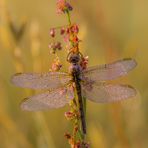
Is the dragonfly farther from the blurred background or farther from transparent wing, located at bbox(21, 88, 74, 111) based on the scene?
the blurred background

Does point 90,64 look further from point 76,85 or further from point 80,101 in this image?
point 80,101

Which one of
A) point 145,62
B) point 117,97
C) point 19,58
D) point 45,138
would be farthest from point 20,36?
point 145,62

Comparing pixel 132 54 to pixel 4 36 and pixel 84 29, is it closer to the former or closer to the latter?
pixel 84 29

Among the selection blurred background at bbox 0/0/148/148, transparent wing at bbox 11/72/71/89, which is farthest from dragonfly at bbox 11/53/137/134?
blurred background at bbox 0/0/148/148

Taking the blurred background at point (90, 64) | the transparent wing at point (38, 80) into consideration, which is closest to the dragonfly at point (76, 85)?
the transparent wing at point (38, 80)

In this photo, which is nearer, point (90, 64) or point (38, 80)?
point (38, 80)

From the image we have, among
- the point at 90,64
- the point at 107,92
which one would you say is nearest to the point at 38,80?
the point at 107,92
